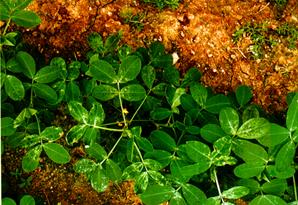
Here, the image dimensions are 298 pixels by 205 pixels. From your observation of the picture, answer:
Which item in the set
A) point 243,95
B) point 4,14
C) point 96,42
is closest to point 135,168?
point 243,95

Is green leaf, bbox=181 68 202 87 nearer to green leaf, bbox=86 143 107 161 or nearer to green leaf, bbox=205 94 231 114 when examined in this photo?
green leaf, bbox=205 94 231 114

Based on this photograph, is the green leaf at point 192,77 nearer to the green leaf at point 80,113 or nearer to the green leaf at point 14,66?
the green leaf at point 80,113

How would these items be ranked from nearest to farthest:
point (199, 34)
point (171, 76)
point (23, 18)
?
point (23, 18) < point (171, 76) < point (199, 34)

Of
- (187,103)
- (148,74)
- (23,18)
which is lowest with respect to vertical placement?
(187,103)

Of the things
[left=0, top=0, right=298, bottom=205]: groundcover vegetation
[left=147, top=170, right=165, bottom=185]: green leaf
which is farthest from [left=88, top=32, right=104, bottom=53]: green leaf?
[left=147, top=170, right=165, bottom=185]: green leaf

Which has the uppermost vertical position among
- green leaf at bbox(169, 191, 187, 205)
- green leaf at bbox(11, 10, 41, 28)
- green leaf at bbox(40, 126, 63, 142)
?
green leaf at bbox(11, 10, 41, 28)

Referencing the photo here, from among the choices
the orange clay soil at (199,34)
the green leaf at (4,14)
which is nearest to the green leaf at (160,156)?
the orange clay soil at (199,34)

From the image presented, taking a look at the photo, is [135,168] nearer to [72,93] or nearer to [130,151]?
[130,151]
